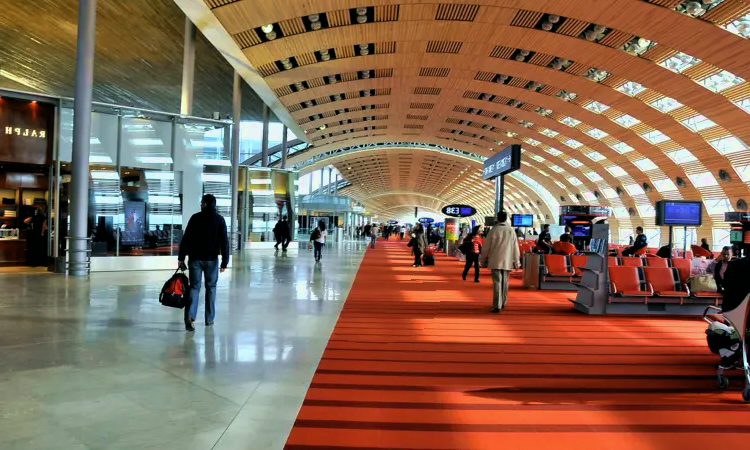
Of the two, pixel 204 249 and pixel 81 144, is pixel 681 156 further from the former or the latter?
pixel 204 249

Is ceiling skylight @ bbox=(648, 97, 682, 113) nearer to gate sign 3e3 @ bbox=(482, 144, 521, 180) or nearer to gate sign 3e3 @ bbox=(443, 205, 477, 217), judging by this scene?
gate sign 3e3 @ bbox=(443, 205, 477, 217)

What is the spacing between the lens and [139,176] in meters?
14.3

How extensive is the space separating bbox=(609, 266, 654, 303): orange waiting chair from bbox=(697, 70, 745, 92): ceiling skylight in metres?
17.8

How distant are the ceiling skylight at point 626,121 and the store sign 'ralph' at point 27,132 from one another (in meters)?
28.6

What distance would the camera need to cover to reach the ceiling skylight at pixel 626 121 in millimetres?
30966

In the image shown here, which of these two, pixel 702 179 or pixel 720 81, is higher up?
pixel 720 81

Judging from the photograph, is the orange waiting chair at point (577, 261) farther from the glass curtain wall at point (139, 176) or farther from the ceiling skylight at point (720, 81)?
the ceiling skylight at point (720, 81)

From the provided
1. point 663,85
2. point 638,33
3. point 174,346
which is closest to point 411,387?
point 174,346

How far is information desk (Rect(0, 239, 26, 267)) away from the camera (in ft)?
44.9

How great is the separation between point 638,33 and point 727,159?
48.5 feet

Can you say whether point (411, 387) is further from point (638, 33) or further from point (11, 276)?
point (638, 33)

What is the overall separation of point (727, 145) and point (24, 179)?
32015 mm

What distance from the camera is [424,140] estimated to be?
4903 centimetres

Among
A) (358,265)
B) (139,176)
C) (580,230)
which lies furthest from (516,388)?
(580,230)
